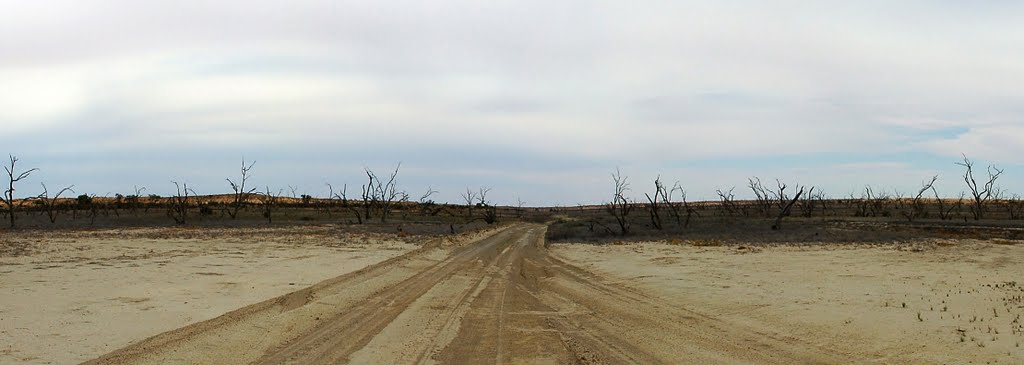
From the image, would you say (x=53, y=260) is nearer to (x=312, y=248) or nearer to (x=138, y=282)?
(x=138, y=282)

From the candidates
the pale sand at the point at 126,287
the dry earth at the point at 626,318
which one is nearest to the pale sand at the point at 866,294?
the dry earth at the point at 626,318

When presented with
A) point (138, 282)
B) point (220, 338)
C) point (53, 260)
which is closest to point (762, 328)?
point (220, 338)

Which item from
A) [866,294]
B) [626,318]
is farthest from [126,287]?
[866,294]

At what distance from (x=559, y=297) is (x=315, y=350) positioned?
6.87m

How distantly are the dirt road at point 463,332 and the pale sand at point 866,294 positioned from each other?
31.2 inches

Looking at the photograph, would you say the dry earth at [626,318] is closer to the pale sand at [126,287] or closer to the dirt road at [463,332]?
the dirt road at [463,332]

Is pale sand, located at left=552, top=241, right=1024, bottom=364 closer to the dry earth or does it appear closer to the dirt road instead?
the dry earth

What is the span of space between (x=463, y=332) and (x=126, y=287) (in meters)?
8.19

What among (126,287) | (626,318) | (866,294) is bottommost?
(626,318)

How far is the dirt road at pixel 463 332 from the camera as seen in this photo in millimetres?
8969

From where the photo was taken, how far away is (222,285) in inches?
612

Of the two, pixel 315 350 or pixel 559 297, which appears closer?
pixel 315 350

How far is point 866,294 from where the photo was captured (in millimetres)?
14180

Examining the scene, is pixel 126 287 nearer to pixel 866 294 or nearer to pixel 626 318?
pixel 626 318
